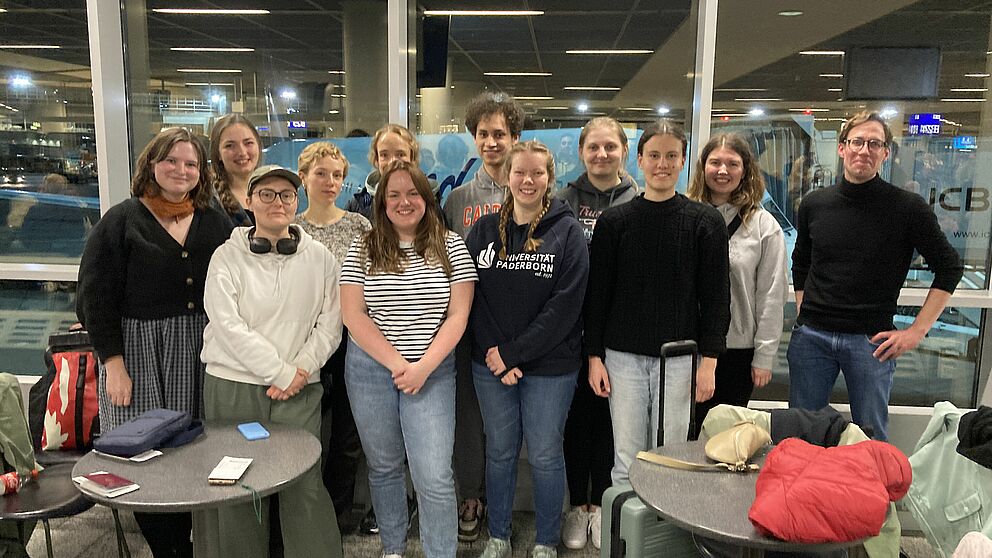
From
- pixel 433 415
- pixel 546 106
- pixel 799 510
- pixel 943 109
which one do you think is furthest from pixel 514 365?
pixel 943 109

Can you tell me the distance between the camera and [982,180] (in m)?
3.25

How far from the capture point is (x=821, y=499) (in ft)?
4.66

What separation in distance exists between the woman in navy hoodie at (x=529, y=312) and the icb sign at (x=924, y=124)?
2131 millimetres

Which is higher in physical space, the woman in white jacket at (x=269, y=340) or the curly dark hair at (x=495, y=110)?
the curly dark hair at (x=495, y=110)

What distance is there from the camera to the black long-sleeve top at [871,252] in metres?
2.45

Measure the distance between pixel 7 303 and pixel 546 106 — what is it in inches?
126

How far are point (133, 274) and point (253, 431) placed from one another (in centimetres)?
71

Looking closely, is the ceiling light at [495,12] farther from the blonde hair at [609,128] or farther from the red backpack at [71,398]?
the red backpack at [71,398]

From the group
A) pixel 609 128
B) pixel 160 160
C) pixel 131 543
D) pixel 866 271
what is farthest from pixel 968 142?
pixel 131 543

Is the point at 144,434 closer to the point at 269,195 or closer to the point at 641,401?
the point at 269,195

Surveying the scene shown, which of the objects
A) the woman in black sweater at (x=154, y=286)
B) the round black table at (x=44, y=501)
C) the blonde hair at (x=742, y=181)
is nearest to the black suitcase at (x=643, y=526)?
the blonde hair at (x=742, y=181)

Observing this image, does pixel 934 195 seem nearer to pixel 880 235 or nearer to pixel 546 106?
pixel 880 235

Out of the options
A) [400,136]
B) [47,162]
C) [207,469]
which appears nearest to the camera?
[207,469]

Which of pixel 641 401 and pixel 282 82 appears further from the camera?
pixel 282 82
